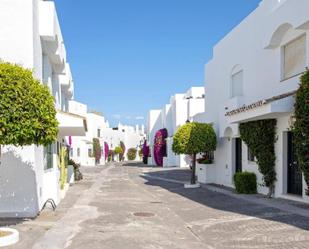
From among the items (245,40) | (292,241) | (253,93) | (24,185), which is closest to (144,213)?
(24,185)

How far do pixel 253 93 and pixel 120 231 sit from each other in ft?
33.5

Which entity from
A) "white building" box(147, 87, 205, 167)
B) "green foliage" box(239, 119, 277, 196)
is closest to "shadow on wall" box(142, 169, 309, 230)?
"green foliage" box(239, 119, 277, 196)

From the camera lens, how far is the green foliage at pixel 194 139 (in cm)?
1978

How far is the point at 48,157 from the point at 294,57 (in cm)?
918

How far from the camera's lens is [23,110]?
8203 millimetres

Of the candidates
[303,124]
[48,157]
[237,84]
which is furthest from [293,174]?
[48,157]

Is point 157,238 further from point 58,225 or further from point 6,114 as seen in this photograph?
point 6,114

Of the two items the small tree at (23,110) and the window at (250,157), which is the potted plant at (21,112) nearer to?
the small tree at (23,110)

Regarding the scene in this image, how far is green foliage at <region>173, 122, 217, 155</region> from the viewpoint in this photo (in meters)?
19.8

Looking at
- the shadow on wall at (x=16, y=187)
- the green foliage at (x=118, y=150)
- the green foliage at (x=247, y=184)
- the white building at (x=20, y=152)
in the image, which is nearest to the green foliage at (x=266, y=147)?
the green foliage at (x=247, y=184)

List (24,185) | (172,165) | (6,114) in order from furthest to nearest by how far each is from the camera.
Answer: (172,165)
(24,185)
(6,114)

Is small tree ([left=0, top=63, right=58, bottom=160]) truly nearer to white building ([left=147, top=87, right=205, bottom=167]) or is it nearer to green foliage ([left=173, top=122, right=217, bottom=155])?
green foliage ([left=173, top=122, right=217, bottom=155])

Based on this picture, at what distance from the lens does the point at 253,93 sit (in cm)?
1733

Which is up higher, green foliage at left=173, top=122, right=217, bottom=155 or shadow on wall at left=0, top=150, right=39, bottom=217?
green foliage at left=173, top=122, right=217, bottom=155
